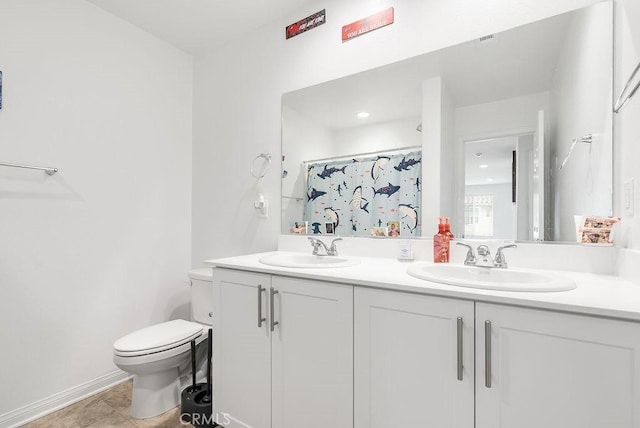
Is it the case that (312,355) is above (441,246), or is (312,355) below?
below

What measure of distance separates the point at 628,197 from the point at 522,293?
2.01 ft

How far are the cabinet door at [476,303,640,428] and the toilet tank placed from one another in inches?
64.1

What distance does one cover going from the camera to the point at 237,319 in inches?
56.5

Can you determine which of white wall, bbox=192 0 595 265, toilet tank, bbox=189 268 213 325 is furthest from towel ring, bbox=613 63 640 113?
toilet tank, bbox=189 268 213 325

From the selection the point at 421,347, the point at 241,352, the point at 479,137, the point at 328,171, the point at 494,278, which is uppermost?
the point at 479,137

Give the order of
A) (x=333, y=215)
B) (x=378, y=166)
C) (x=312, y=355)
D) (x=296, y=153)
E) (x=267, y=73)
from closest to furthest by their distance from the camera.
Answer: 1. (x=312, y=355)
2. (x=378, y=166)
3. (x=333, y=215)
4. (x=296, y=153)
5. (x=267, y=73)

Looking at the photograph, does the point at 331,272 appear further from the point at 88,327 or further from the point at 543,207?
the point at 88,327

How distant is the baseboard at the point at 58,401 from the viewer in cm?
156

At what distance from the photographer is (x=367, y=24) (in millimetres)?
1720

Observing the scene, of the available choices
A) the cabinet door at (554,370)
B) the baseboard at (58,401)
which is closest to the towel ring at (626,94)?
the cabinet door at (554,370)

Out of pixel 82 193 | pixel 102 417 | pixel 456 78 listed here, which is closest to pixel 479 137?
pixel 456 78

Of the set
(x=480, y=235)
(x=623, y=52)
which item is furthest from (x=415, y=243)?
(x=623, y=52)

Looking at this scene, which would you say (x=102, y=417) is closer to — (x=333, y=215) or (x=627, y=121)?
(x=333, y=215)

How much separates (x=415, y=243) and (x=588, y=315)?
2.69 ft
